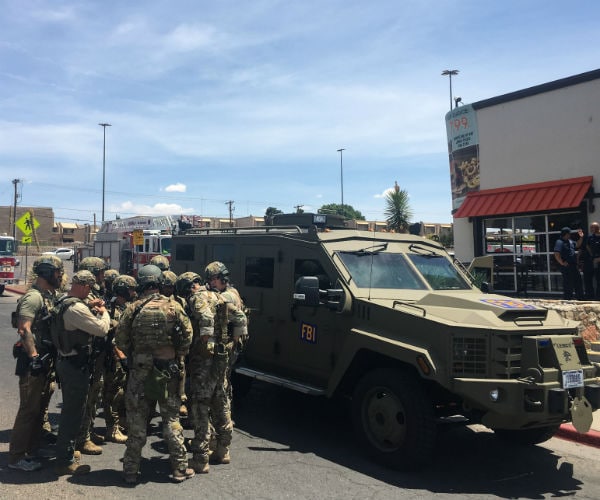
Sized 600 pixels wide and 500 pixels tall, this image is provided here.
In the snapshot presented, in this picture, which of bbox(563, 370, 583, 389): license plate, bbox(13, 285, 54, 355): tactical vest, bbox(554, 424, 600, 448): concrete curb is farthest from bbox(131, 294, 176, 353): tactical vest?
bbox(554, 424, 600, 448): concrete curb

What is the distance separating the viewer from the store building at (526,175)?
1300 centimetres

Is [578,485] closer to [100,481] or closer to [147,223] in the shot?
[100,481]

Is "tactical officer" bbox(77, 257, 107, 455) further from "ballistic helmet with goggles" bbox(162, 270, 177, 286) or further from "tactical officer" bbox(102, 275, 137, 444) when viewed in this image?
"ballistic helmet with goggles" bbox(162, 270, 177, 286)

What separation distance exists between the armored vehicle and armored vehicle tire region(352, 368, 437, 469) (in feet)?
0.03

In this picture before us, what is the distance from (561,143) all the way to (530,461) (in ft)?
33.8

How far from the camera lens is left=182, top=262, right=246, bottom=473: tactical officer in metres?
4.85

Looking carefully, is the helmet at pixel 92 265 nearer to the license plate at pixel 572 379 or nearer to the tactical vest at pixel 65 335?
the tactical vest at pixel 65 335

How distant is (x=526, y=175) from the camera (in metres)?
14.3

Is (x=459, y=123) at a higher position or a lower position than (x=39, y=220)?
lower

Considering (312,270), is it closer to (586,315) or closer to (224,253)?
(224,253)

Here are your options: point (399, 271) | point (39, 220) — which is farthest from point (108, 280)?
point (39, 220)

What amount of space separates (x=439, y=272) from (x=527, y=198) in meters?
8.91

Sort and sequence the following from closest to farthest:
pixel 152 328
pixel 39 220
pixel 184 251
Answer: pixel 152 328
pixel 184 251
pixel 39 220

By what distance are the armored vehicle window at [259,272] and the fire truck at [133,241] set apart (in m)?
14.2
